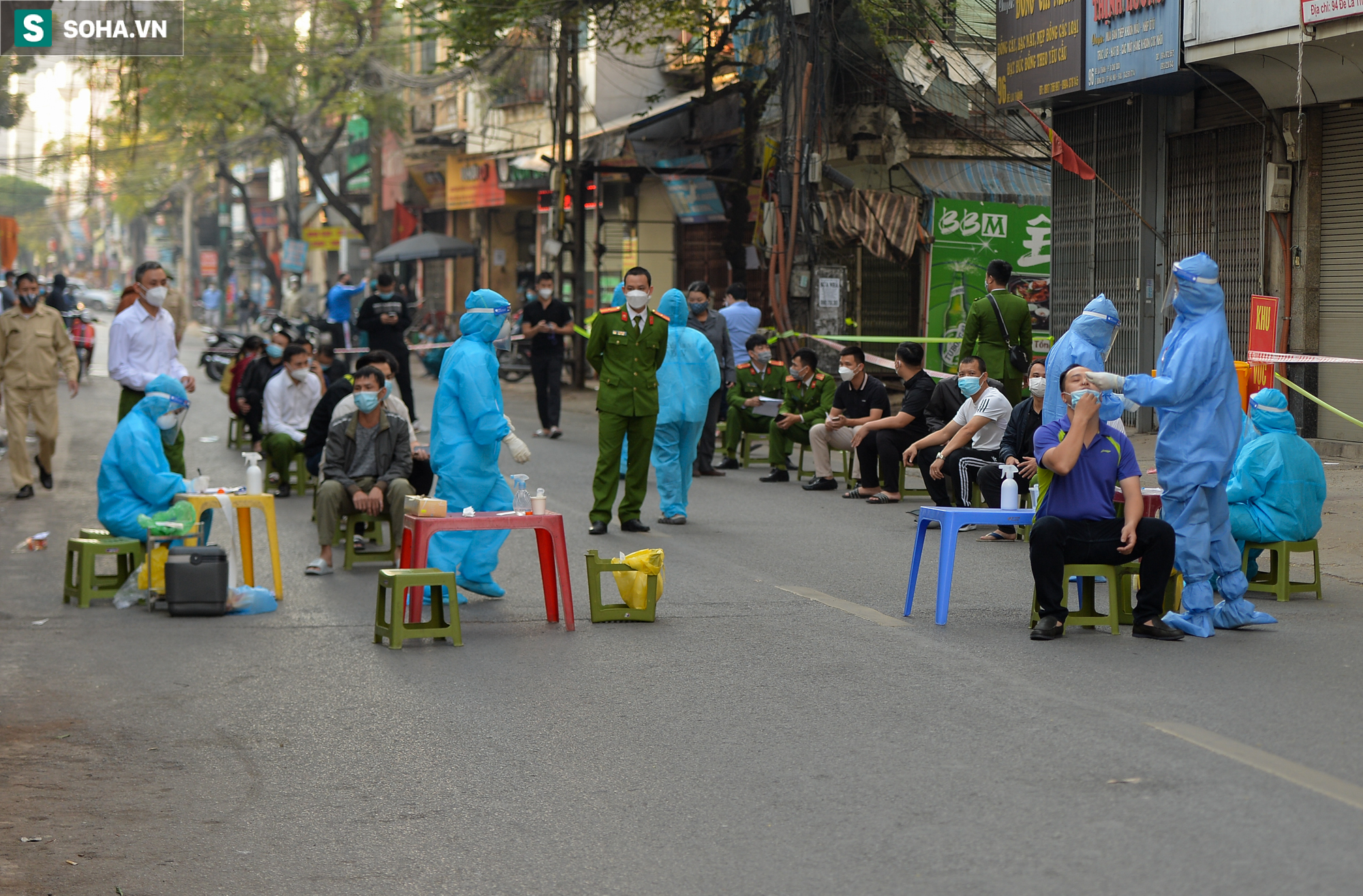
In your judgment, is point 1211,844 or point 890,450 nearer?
point 1211,844

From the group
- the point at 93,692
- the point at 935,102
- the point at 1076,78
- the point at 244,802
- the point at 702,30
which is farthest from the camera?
the point at 702,30

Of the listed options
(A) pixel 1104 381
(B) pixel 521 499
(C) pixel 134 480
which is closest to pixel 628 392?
(B) pixel 521 499

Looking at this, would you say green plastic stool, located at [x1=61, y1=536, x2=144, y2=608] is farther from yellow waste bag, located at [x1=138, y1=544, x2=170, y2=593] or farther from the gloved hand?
the gloved hand

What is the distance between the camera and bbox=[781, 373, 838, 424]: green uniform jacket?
1545 centimetres

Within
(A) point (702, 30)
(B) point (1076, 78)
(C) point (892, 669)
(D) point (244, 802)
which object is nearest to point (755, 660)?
(C) point (892, 669)

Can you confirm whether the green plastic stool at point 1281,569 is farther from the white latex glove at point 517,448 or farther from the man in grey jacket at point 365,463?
the man in grey jacket at point 365,463

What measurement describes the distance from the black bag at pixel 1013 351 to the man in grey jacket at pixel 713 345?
10.9ft

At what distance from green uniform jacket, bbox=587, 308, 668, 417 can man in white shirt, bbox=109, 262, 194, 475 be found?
3725mm

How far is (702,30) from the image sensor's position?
28.3 metres

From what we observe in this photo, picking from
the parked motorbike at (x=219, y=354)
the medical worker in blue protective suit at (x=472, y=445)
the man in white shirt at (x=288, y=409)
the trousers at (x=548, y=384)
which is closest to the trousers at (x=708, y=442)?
the trousers at (x=548, y=384)

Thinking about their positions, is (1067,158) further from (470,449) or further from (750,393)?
(470,449)

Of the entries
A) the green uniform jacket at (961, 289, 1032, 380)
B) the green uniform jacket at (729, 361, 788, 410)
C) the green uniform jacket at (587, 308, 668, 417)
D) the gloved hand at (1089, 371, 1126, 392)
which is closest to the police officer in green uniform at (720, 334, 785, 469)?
the green uniform jacket at (729, 361, 788, 410)

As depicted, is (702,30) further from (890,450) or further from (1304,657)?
(1304,657)

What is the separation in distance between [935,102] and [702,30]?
5886mm
